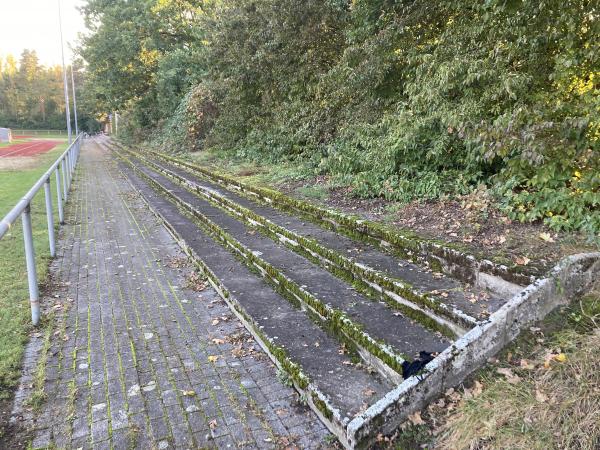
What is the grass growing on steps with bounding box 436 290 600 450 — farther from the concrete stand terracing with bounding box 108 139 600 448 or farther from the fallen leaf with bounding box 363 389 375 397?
the fallen leaf with bounding box 363 389 375 397

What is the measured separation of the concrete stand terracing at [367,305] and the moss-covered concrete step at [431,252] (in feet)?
0.04

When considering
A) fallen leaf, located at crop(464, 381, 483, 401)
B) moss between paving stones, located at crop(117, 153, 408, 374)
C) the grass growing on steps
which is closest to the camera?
the grass growing on steps

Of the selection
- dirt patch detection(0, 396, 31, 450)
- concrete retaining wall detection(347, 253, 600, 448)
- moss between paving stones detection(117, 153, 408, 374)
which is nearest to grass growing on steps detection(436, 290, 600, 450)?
concrete retaining wall detection(347, 253, 600, 448)

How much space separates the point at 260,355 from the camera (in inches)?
138

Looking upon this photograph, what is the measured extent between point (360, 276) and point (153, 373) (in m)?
2.05

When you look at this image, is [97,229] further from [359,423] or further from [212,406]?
[359,423]

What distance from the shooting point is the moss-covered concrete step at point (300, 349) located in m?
2.68

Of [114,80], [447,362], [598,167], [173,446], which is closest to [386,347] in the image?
[447,362]

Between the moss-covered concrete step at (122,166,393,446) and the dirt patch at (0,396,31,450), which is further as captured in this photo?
the moss-covered concrete step at (122,166,393,446)

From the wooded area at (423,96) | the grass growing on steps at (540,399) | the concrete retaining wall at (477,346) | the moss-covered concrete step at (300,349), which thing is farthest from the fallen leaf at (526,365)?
the wooded area at (423,96)

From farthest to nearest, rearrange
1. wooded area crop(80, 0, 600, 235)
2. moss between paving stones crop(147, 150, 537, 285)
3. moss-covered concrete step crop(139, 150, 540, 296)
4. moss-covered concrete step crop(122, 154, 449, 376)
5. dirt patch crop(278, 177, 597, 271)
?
wooded area crop(80, 0, 600, 235) < dirt patch crop(278, 177, 597, 271) < moss between paving stones crop(147, 150, 537, 285) < moss-covered concrete step crop(139, 150, 540, 296) < moss-covered concrete step crop(122, 154, 449, 376)

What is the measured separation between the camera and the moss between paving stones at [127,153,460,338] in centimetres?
330

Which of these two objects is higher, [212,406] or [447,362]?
[447,362]

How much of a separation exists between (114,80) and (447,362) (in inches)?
1127
